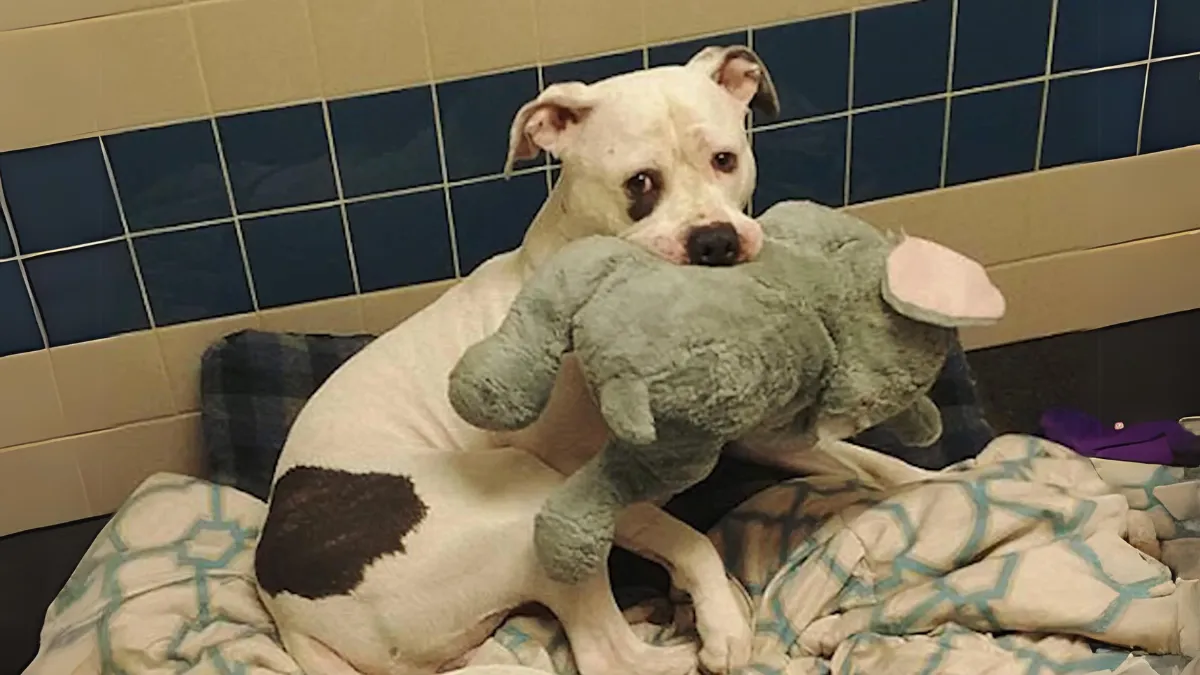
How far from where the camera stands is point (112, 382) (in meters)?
2.24

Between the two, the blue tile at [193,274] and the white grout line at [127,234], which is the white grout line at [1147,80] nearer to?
the blue tile at [193,274]

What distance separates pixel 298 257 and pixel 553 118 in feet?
2.07

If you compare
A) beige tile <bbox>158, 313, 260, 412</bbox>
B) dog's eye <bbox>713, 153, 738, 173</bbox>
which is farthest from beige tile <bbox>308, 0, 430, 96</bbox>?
dog's eye <bbox>713, 153, 738, 173</bbox>

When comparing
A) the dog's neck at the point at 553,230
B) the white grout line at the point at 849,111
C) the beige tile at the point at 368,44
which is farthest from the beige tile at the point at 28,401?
the white grout line at the point at 849,111

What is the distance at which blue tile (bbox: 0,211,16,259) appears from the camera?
2100 mm

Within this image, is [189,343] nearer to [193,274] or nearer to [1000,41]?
[193,274]

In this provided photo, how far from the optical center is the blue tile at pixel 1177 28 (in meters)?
2.30

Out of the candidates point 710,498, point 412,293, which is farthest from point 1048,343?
point 412,293

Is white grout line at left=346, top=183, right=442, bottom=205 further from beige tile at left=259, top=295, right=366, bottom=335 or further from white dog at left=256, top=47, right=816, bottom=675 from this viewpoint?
white dog at left=256, top=47, right=816, bottom=675

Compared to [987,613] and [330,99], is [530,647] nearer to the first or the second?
[987,613]

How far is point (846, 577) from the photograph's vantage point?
1764 millimetres

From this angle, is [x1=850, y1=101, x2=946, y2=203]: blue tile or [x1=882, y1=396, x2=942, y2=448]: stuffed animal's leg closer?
[x1=882, y1=396, x2=942, y2=448]: stuffed animal's leg

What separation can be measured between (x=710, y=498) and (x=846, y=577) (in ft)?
0.81

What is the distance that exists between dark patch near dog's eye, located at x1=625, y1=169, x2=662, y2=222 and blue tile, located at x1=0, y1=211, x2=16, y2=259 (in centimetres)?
96
